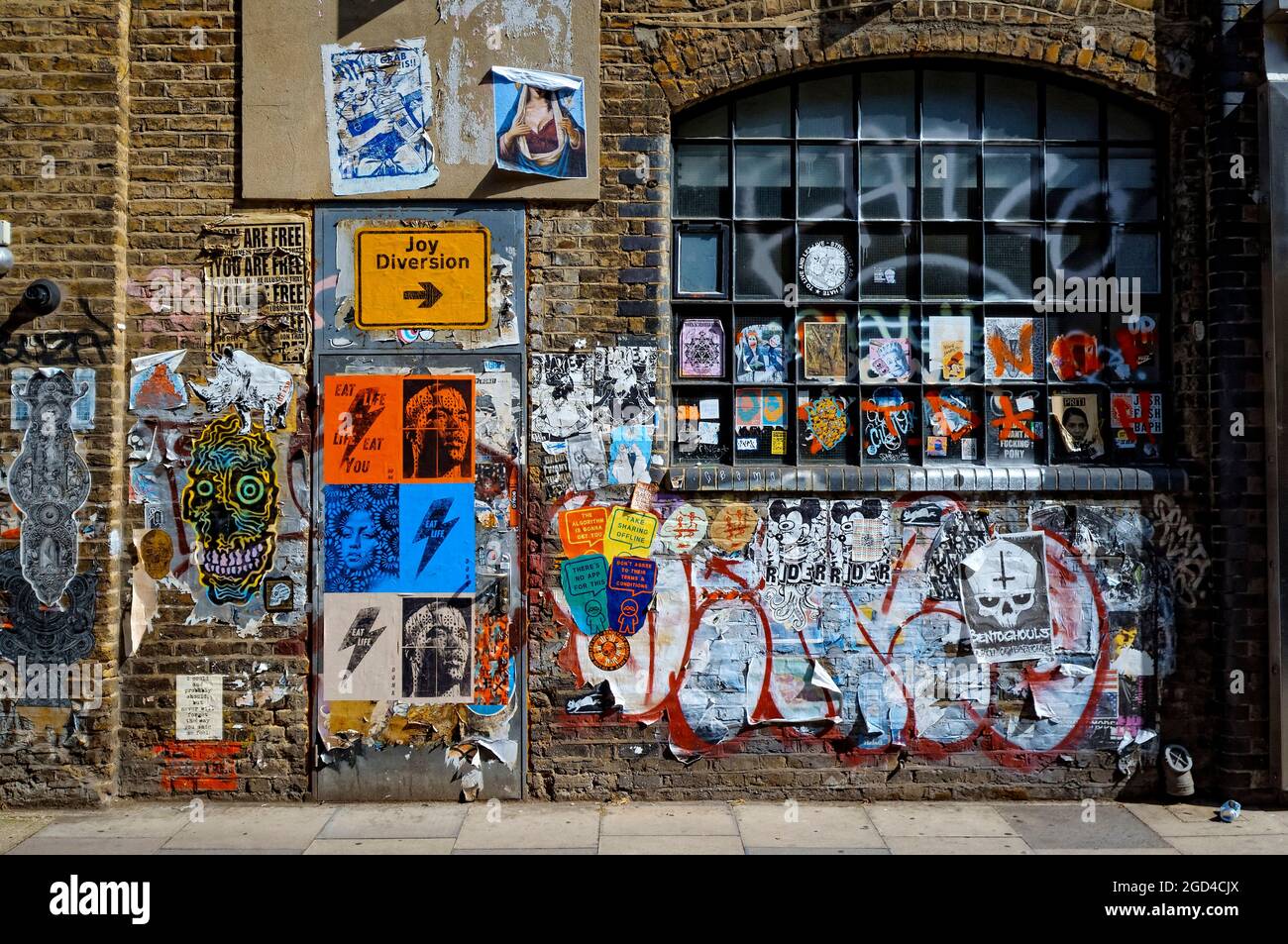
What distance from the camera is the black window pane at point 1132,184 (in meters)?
6.80

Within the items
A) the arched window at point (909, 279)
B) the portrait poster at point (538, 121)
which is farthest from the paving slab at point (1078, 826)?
the portrait poster at point (538, 121)

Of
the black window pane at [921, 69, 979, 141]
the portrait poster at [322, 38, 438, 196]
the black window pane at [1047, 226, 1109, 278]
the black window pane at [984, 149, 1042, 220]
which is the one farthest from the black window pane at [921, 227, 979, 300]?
the portrait poster at [322, 38, 438, 196]

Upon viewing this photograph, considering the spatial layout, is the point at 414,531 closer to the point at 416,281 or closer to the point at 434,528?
the point at 434,528

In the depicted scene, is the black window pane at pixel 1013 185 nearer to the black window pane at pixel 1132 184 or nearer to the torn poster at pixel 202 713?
the black window pane at pixel 1132 184

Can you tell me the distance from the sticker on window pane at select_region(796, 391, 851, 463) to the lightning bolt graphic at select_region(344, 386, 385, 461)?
8.94 feet

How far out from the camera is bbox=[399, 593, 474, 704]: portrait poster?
644 centimetres

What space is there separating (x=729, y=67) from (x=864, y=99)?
950 mm

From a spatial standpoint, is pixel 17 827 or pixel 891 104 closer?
pixel 17 827

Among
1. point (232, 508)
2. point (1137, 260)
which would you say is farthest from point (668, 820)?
point (1137, 260)

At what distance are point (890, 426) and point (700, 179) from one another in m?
2.06

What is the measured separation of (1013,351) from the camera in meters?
6.75

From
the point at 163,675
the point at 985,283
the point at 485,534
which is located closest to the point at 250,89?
the point at 485,534

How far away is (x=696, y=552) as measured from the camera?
650 centimetres

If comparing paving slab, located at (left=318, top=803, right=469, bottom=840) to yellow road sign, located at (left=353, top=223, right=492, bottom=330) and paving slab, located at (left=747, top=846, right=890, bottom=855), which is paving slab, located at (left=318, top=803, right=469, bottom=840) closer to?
paving slab, located at (left=747, top=846, right=890, bottom=855)
